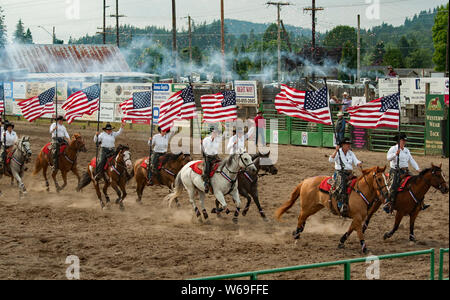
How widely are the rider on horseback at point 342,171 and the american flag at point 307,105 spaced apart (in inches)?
37.6

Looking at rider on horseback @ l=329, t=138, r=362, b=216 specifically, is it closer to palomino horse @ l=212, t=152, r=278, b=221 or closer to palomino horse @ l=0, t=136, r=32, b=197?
palomino horse @ l=212, t=152, r=278, b=221

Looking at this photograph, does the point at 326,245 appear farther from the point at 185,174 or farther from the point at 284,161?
the point at 284,161

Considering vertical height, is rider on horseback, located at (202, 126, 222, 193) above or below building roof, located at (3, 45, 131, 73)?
below

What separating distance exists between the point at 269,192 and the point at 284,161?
5.30 m

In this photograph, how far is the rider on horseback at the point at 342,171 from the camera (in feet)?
41.7

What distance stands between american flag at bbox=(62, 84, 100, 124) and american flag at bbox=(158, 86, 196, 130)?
300 cm

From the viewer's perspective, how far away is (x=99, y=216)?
16.9 meters

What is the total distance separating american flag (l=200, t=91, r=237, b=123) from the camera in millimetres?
→ 18891

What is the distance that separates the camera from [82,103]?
788 inches

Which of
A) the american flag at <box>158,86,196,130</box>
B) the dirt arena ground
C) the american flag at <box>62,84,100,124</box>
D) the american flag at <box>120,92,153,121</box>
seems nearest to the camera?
the dirt arena ground

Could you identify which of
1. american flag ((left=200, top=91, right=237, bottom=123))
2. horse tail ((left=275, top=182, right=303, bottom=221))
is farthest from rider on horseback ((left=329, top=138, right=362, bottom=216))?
american flag ((left=200, top=91, right=237, bottom=123))

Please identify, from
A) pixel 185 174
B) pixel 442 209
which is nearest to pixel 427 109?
pixel 442 209

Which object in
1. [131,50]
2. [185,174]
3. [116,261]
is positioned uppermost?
[131,50]

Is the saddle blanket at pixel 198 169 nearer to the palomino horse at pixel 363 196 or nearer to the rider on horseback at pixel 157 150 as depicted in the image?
the rider on horseback at pixel 157 150
